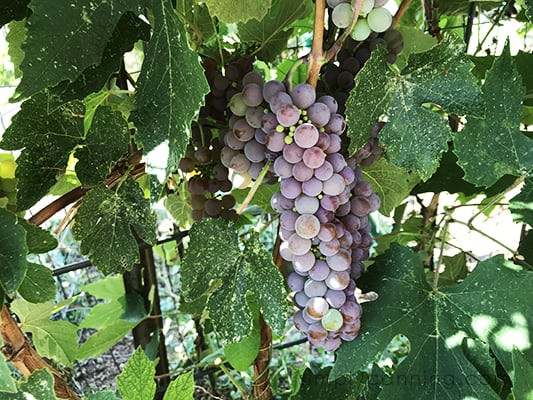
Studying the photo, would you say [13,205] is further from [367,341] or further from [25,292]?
[367,341]

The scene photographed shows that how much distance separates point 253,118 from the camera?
553mm

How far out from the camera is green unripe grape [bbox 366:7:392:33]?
1.64 ft

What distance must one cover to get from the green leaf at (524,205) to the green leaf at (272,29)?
12.9 inches

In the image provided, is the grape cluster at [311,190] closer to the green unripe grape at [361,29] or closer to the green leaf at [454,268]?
the green unripe grape at [361,29]

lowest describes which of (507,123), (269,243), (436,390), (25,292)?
(269,243)

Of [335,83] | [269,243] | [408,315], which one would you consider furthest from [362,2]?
[269,243]

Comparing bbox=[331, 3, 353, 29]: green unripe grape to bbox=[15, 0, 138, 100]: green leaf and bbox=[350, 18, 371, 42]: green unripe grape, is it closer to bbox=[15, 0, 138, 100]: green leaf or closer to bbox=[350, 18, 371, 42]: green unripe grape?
bbox=[350, 18, 371, 42]: green unripe grape

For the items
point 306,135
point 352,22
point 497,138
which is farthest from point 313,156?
point 497,138

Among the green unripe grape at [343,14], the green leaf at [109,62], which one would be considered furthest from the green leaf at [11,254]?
the green unripe grape at [343,14]

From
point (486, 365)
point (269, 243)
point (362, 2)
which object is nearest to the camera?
point (362, 2)

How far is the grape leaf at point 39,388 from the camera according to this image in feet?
1.73

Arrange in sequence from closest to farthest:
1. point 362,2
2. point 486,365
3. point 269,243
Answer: point 362,2, point 486,365, point 269,243

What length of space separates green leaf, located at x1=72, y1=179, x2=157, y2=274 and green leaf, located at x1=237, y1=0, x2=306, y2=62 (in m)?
0.23

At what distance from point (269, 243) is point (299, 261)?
154 centimetres
